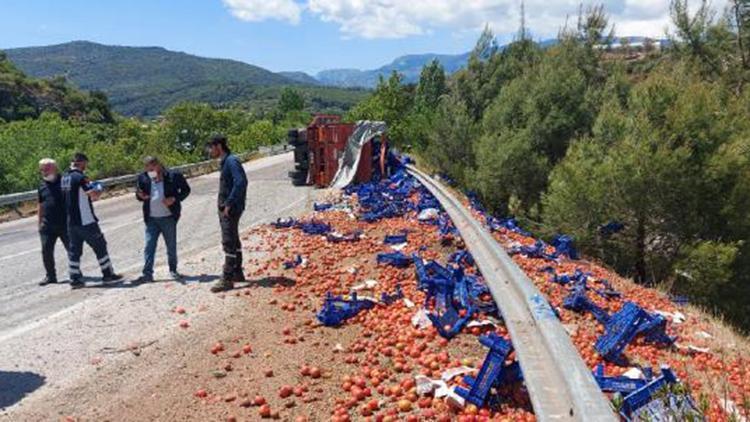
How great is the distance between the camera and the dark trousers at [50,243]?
9.31 meters

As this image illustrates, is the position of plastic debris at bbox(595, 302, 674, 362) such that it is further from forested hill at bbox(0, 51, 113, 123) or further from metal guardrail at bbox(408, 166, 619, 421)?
forested hill at bbox(0, 51, 113, 123)

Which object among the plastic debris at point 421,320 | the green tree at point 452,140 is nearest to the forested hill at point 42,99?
the green tree at point 452,140

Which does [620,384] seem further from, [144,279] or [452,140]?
[452,140]

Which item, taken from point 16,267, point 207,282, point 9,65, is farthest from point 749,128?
point 9,65

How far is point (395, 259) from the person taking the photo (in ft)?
27.4

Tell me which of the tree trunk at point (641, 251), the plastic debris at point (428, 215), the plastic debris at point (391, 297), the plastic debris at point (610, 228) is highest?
the plastic debris at point (428, 215)

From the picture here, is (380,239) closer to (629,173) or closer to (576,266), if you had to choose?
(576,266)

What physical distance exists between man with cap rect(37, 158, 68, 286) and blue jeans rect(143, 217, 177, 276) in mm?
1422

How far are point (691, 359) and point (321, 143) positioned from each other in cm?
1610

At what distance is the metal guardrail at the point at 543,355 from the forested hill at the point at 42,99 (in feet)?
357

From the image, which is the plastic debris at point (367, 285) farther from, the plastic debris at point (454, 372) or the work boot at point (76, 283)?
the work boot at point (76, 283)

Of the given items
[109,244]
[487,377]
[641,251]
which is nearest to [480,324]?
[487,377]

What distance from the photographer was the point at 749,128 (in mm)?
15766

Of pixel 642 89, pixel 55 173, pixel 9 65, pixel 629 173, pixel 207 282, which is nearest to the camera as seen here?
pixel 207 282
